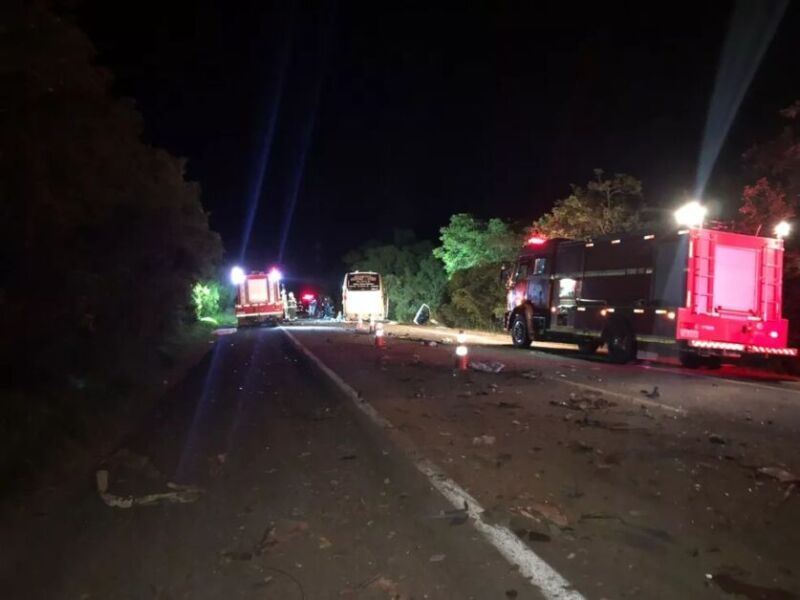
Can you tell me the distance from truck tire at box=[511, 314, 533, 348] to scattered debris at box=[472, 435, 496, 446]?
49.8 ft

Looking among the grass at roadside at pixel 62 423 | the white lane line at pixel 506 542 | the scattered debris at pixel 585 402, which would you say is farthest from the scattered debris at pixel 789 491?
the grass at roadside at pixel 62 423

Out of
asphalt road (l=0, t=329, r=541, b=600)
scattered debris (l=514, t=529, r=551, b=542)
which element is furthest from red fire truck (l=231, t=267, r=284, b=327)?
scattered debris (l=514, t=529, r=551, b=542)

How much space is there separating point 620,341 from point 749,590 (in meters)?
15.1

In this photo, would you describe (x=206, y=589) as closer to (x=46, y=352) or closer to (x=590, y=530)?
(x=590, y=530)

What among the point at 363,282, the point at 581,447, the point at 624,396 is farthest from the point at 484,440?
the point at 363,282

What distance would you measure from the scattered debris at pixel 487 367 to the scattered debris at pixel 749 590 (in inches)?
431

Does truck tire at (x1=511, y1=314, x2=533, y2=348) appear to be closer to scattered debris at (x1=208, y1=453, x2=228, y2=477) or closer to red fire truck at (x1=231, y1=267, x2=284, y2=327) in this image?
scattered debris at (x1=208, y1=453, x2=228, y2=477)

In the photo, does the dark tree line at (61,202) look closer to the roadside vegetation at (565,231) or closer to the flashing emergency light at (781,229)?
the roadside vegetation at (565,231)

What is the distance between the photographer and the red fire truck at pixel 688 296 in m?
16.9

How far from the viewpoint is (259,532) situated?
5520mm

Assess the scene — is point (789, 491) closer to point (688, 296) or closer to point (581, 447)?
point (581, 447)

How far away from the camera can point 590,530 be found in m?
5.45

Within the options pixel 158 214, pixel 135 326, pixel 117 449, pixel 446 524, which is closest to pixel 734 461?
pixel 446 524

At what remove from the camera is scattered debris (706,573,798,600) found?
14.2ft
